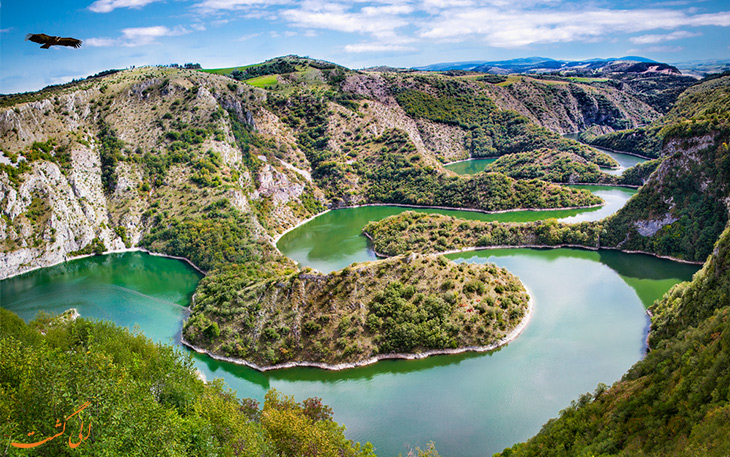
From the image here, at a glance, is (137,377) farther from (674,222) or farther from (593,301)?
(674,222)

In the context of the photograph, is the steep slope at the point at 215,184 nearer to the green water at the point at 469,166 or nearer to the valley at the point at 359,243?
the valley at the point at 359,243

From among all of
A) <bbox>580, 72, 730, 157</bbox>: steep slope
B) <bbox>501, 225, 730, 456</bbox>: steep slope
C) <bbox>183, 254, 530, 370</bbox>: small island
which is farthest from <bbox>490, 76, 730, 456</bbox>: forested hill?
<bbox>580, 72, 730, 157</bbox>: steep slope

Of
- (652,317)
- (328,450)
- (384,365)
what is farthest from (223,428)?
(652,317)

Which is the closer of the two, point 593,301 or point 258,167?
point 593,301

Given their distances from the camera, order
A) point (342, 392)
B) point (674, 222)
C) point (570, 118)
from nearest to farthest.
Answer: point (342, 392)
point (674, 222)
point (570, 118)

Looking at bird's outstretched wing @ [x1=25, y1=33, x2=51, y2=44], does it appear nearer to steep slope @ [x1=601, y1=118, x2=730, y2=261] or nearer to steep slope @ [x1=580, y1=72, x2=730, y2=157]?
steep slope @ [x1=601, y1=118, x2=730, y2=261]

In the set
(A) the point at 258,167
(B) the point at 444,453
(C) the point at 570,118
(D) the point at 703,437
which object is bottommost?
(B) the point at 444,453
